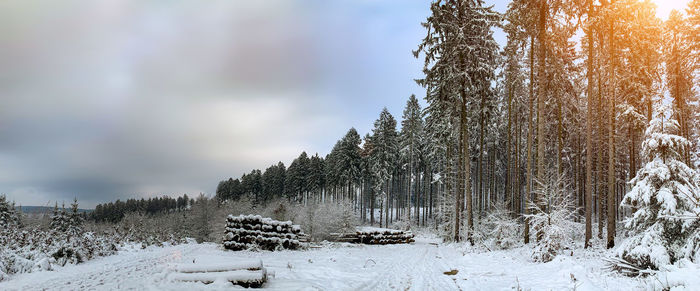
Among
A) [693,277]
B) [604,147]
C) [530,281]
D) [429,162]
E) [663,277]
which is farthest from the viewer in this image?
[429,162]

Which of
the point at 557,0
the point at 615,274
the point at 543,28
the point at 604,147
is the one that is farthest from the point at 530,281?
the point at 604,147

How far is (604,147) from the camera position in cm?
3272

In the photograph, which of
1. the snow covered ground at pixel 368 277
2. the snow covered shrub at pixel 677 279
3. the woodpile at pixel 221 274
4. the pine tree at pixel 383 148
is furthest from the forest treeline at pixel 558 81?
the pine tree at pixel 383 148

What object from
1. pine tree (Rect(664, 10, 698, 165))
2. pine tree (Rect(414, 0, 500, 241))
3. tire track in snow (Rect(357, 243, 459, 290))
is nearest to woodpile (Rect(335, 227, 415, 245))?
pine tree (Rect(414, 0, 500, 241))

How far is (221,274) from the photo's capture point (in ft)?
27.2

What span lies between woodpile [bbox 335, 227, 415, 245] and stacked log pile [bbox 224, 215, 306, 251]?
28.9 feet

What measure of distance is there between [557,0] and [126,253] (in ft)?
78.4

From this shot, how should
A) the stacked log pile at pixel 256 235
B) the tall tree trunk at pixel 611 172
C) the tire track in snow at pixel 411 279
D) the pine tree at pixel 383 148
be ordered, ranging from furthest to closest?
1. the pine tree at pixel 383 148
2. the stacked log pile at pixel 256 235
3. the tall tree trunk at pixel 611 172
4. the tire track in snow at pixel 411 279

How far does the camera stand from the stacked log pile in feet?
61.4

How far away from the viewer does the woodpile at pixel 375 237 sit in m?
27.0

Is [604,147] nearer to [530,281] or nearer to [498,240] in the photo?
[498,240]

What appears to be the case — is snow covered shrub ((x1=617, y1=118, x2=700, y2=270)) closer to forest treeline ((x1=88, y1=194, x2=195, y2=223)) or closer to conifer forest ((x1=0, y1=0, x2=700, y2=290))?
conifer forest ((x1=0, y1=0, x2=700, y2=290))

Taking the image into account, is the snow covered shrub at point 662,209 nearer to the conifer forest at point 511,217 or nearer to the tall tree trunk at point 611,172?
the conifer forest at point 511,217

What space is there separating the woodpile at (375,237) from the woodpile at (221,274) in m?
18.9
